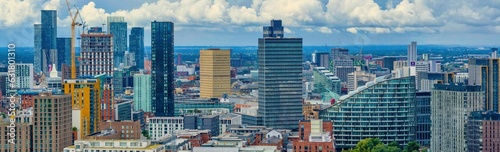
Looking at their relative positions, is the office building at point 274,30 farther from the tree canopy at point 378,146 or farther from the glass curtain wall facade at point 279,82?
the tree canopy at point 378,146

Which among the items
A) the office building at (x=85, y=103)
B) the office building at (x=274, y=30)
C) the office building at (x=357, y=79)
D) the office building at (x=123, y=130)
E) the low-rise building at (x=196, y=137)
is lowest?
the low-rise building at (x=196, y=137)

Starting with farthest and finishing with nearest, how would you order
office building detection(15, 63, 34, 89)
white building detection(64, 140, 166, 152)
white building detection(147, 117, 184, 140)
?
office building detection(15, 63, 34, 89), white building detection(147, 117, 184, 140), white building detection(64, 140, 166, 152)

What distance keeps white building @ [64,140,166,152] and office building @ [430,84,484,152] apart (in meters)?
32.5

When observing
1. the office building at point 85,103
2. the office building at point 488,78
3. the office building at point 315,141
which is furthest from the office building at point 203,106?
the office building at point 315,141

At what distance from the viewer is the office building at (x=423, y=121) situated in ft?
347

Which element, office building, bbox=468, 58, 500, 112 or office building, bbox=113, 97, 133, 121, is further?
office building, bbox=113, 97, 133, 121

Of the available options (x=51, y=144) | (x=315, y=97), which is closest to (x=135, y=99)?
(x=315, y=97)

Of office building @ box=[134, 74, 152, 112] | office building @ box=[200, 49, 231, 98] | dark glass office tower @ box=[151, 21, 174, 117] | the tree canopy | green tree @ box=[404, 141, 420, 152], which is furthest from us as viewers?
office building @ box=[200, 49, 231, 98]

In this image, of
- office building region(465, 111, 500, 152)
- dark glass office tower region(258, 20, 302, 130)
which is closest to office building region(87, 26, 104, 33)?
dark glass office tower region(258, 20, 302, 130)

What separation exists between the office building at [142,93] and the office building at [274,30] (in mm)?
27324

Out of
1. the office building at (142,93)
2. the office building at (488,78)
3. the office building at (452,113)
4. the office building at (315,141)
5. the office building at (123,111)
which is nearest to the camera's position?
the office building at (315,141)

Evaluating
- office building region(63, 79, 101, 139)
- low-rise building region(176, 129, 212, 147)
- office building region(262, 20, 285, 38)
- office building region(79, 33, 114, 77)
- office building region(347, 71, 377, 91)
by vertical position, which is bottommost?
low-rise building region(176, 129, 212, 147)

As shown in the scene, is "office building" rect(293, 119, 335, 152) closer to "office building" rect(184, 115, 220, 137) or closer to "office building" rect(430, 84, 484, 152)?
"office building" rect(430, 84, 484, 152)

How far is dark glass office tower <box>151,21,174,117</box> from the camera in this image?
14150cm
